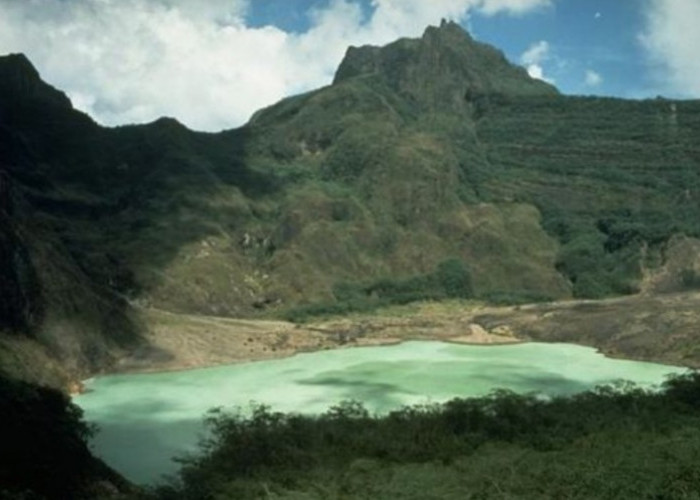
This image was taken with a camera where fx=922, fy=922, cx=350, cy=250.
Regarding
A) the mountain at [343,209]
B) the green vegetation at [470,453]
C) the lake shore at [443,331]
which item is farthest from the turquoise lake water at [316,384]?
the mountain at [343,209]

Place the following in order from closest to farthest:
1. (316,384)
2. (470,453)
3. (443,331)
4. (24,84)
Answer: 1. (470,453)
2. (316,384)
3. (443,331)
4. (24,84)

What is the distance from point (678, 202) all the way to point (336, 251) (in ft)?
225

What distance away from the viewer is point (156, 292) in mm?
123062

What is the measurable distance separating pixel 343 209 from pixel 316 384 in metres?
88.3

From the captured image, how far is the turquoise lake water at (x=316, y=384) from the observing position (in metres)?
56.7

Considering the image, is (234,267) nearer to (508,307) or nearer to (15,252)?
(508,307)

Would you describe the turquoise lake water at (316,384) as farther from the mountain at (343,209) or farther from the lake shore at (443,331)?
the mountain at (343,209)

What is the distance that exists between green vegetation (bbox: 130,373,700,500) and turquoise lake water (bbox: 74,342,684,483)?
1207 centimetres

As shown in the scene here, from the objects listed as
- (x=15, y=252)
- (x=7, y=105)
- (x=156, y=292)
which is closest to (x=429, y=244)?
(x=156, y=292)

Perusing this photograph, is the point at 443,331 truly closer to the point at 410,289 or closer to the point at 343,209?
the point at 410,289

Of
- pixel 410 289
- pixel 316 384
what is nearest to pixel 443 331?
pixel 410 289

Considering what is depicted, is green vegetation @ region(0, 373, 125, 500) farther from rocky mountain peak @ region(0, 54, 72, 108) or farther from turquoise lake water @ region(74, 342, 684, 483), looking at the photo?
rocky mountain peak @ region(0, 54, 72, 108)

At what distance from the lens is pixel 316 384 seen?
77.5 meters

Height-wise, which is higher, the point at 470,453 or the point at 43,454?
the point at 43,454
